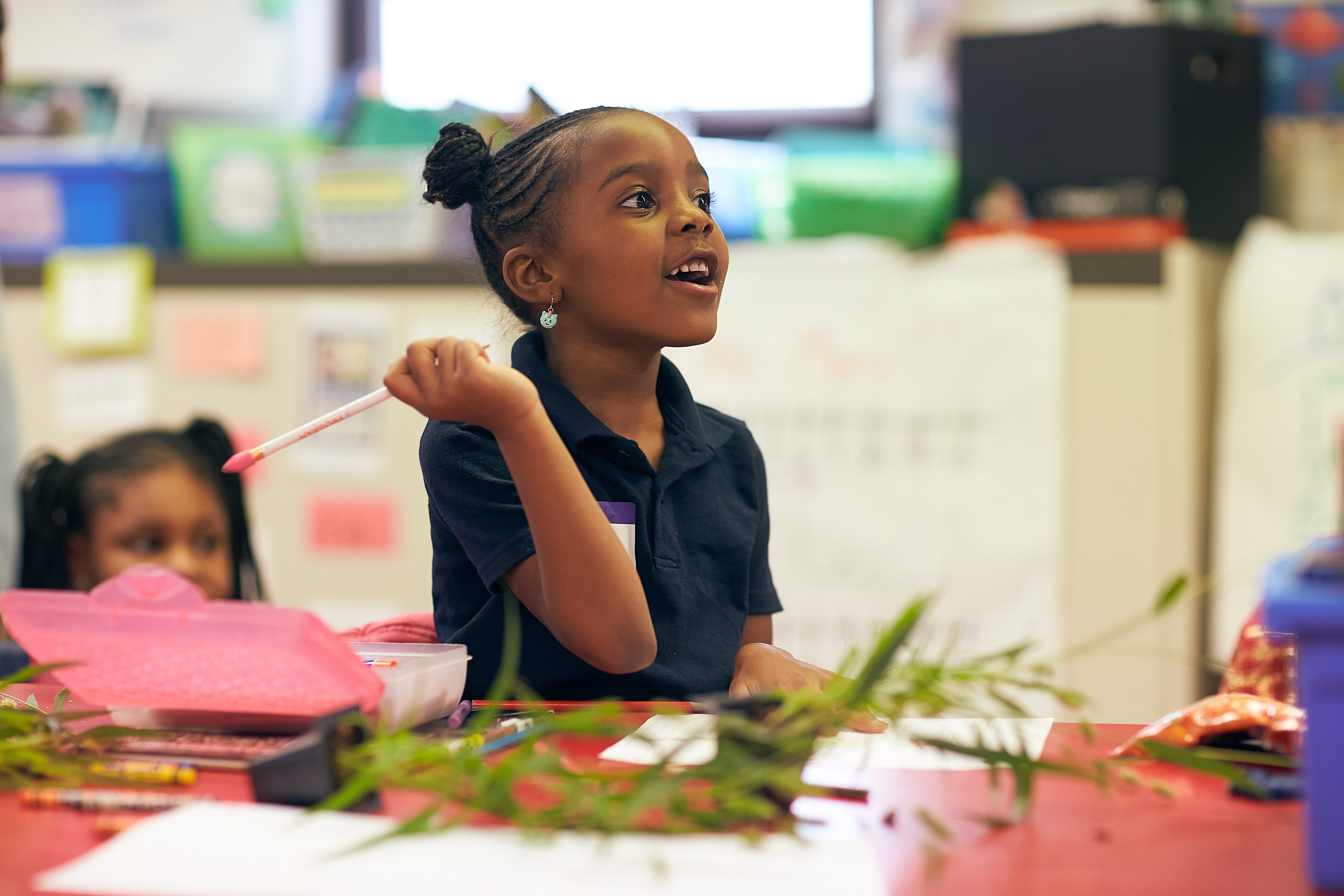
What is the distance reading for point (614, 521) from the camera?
28.5 inches

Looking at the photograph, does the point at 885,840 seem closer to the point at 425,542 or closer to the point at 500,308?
the point at 500,308

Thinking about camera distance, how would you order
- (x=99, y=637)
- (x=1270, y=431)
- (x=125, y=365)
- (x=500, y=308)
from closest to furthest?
(x=99, y=637), (x=500, y=308), (x=1270, y=431), (x=125, y=365)

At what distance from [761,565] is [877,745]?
0.29m

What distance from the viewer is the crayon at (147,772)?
0.50m

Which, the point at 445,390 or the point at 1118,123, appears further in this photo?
the point at 1118,123

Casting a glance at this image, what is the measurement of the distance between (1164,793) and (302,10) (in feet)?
6.69

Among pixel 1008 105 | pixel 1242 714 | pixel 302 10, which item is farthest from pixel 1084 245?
pixel 302 10

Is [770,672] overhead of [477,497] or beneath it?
→ beneath

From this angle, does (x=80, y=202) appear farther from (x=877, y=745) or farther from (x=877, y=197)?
(x=877, y=745)

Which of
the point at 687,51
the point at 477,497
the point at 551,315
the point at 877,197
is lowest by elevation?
the point at 477,497

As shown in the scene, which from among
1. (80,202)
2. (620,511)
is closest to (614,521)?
(620,511)

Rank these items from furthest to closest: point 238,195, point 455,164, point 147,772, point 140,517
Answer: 1. point 238,195
2. point 140,517
3. point 455,164
4. point 147,772

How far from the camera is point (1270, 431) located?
4.79 ft

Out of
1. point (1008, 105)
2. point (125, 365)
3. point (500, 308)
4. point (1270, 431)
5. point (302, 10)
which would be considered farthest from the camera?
point (302, 10)
